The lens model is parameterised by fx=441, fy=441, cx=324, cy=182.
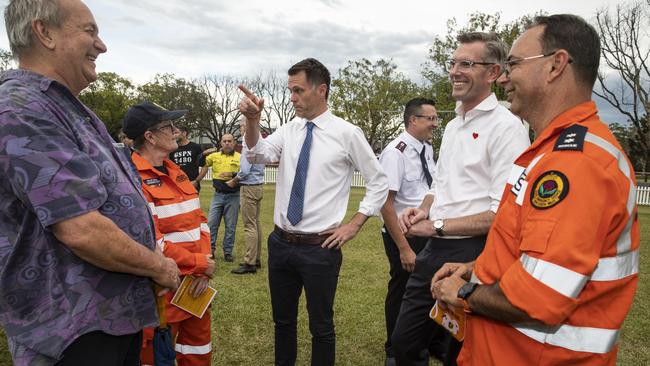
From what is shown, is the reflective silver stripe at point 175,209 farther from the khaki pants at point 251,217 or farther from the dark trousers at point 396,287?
the khaki pants at point 251,217

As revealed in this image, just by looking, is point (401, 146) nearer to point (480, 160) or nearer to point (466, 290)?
point (480, 160)

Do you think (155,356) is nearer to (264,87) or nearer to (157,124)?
(157,124)

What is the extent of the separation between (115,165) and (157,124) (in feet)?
4.86

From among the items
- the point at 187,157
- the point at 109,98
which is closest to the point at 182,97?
the point at 109,98

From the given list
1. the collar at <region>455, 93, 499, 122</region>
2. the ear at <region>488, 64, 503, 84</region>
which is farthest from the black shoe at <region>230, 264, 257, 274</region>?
the ear at <region>488, 64, 503, 84</region>

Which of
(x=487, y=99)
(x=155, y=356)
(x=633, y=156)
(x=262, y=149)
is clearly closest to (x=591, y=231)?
(x=487, y=99)

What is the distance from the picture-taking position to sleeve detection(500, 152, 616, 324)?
53.9 inches

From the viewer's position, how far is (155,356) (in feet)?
8.67

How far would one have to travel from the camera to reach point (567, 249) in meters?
1.37

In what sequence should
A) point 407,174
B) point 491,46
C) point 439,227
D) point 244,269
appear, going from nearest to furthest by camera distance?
point 439,227 → point 491,46 → point 407,174 → point 244,269

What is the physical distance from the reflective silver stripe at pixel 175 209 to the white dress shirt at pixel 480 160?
171 cm

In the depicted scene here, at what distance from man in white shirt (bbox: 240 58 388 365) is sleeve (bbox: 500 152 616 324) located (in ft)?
6.40

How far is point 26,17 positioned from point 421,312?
2673mm

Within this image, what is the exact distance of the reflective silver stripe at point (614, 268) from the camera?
150 cm
